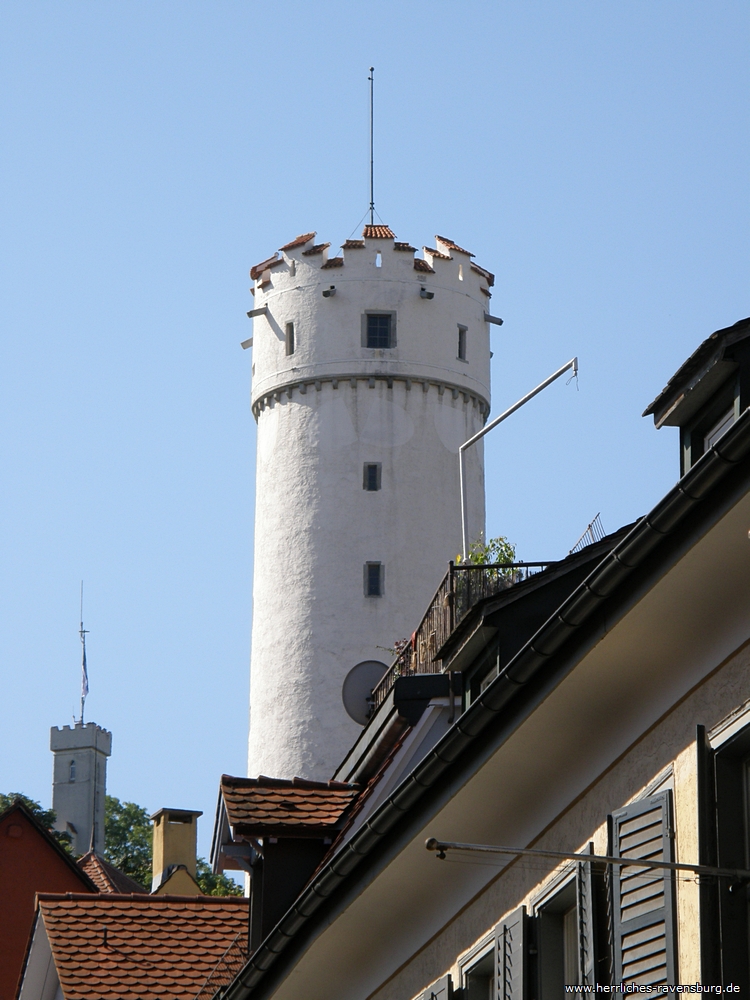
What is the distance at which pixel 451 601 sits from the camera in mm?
21375

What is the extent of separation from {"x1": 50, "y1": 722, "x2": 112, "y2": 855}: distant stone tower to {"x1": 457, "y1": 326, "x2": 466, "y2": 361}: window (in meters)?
58.0

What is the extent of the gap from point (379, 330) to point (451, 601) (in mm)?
31876

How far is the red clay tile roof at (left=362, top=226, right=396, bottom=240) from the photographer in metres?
53.7

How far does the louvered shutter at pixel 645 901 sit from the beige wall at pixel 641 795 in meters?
0.06

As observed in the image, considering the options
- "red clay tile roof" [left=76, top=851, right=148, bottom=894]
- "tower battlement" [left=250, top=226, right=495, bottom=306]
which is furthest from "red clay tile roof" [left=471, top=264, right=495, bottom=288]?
"red clay tile roof" [left=76, top=851, right=148, bottom=894]

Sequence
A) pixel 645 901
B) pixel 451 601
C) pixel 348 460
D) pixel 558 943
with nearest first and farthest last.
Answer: pixel 645 901 < pixel 558 943 < pixel 451 601 < pixel 348 460

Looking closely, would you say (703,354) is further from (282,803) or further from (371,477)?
(371,477)

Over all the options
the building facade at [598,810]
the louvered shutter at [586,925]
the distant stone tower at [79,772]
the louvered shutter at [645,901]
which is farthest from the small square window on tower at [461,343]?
the distant stone tower at [79,772]

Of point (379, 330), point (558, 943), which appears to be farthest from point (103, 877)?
point (558, 943)

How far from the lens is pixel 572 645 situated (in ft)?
31.6

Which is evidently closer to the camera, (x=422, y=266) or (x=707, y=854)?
(x=707, y=854)

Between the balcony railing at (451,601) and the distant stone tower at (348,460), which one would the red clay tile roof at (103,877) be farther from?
the distant stone tower at (348,460)

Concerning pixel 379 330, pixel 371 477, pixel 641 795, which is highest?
pixel 379 330

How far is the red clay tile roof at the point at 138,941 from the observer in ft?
61.0
